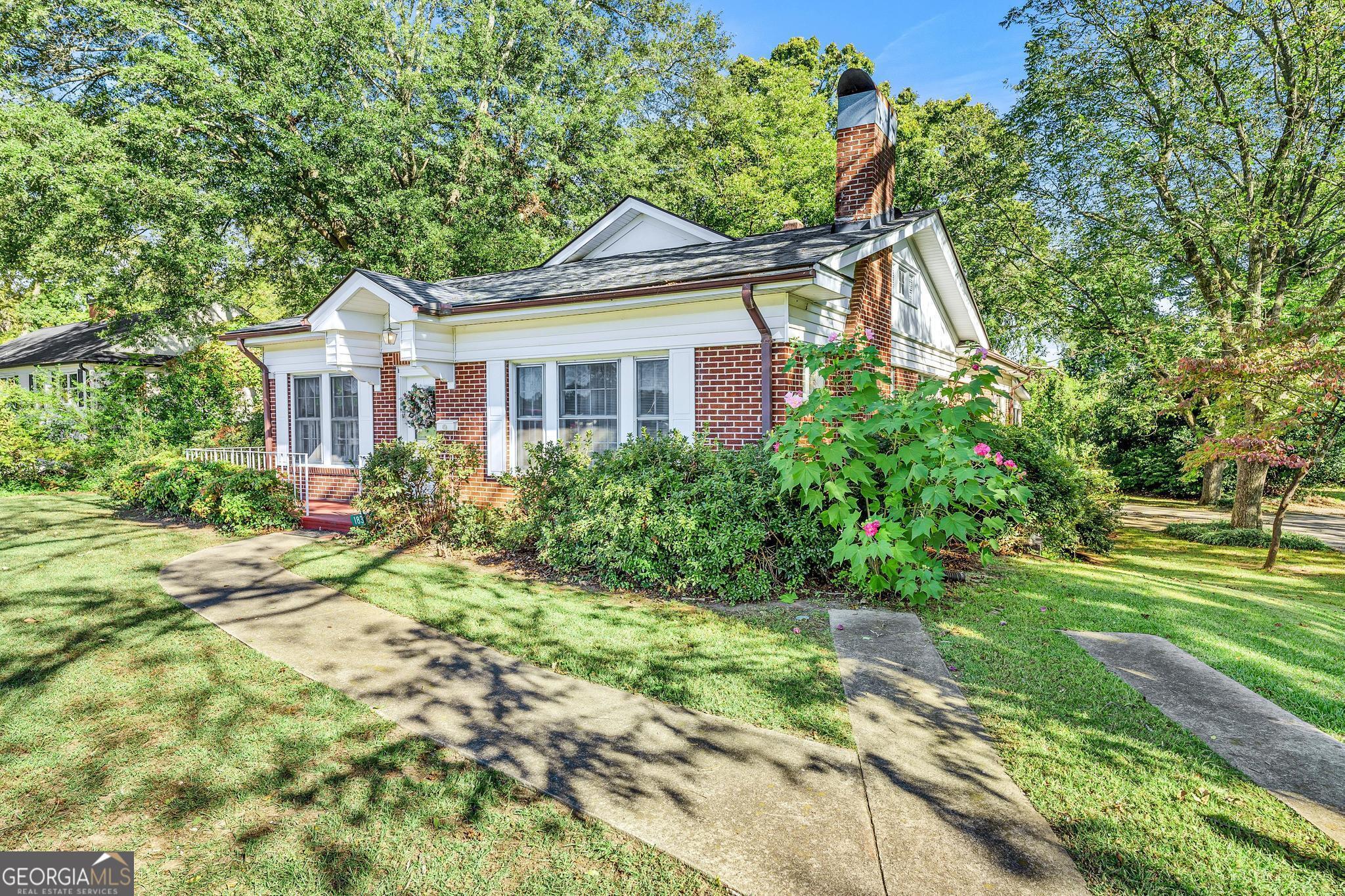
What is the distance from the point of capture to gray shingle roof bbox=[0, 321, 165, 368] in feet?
62.3

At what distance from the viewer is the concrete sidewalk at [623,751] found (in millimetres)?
2785

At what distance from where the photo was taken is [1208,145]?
11.7 meters

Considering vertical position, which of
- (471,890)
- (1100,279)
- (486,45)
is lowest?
(471,890)

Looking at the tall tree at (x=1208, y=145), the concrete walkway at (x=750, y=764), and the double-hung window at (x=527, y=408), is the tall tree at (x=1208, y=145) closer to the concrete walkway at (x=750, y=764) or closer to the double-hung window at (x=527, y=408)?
the concrete walkway at (x=750, y=764)

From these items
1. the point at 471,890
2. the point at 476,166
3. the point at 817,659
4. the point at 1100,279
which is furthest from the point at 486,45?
the point at 471,890

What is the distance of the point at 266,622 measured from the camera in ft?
18.8

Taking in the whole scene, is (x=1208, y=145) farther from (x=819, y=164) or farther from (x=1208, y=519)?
(x=819, y=164)

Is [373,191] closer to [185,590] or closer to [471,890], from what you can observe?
[185,590]

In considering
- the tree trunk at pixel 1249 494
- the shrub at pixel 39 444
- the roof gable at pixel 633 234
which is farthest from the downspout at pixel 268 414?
the tree trunk at pixel 1249 494

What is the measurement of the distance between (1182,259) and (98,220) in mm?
23934

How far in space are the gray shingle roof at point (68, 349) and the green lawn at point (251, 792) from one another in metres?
16.3

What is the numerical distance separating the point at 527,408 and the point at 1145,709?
8.10 metres

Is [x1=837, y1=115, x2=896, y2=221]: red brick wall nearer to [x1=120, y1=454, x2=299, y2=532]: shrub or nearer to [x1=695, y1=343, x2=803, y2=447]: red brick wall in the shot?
[x1=695, y1=343, x2=803, y2=447]: red brick wall

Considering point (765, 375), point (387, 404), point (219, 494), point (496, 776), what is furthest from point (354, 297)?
point (496, 776)
